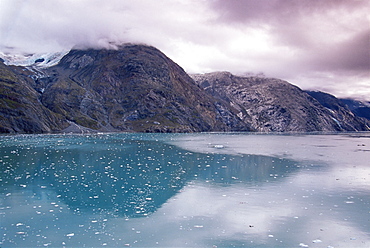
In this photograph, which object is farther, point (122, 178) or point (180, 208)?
point (122, 178)

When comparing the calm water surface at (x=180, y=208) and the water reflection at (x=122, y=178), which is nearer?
the calm water surface at (x=180, y=208)

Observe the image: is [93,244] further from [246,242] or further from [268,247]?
[268,247]

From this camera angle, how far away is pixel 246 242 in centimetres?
1781

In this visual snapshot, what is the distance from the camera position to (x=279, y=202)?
87.4 ft

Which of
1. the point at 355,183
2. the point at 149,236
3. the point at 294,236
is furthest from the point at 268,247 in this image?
the point at 355,183

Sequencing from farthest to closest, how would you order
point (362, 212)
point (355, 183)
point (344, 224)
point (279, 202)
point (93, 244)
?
1. point (355, 183)
2. point (279, 202)
3. point (362, 212)
4. point (344, 224)
5. point (93, 244)

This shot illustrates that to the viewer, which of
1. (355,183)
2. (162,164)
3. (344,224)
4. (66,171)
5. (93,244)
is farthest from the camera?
(162,164)

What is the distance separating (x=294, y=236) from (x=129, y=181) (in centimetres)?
2072

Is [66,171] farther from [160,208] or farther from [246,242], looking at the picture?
[246,242]

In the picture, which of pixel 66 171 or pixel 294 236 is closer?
pixel 294 236

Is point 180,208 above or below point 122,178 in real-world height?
below

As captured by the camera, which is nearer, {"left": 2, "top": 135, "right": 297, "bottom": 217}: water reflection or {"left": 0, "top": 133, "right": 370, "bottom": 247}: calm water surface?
{"left": 0, "top": 133, "right": 370, "bottom": 247}: calm water surface

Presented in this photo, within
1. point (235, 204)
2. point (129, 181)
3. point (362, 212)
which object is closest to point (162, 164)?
point (129, 181)

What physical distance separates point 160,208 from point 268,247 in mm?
10049
